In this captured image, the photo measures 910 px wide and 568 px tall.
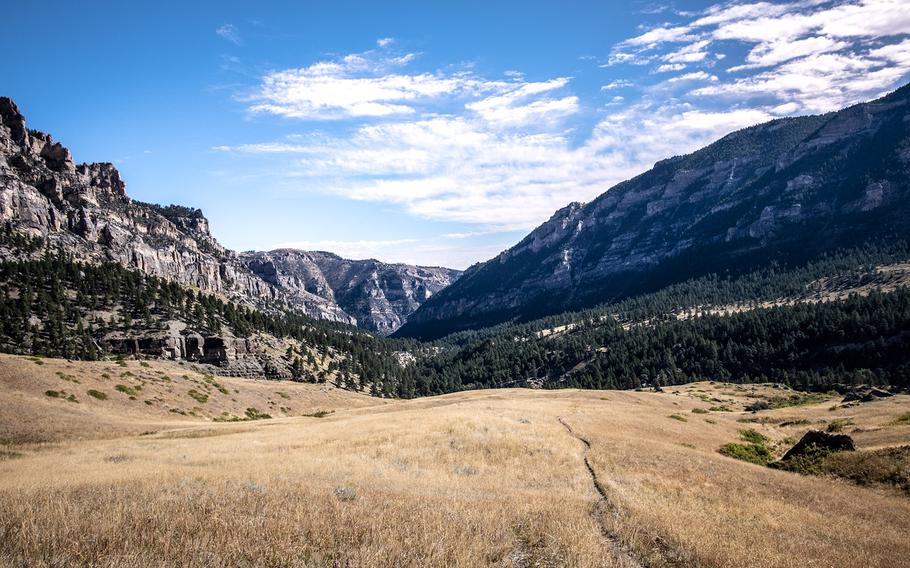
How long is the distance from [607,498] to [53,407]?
46737mm

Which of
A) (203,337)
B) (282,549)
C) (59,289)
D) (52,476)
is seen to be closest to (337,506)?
(282,549)

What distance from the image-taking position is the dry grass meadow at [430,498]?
7164 mm

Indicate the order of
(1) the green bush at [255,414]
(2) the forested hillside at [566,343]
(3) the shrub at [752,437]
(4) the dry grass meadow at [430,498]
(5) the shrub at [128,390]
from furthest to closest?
(2) the forested hillside at [566,343], (1) the green bush at [255,414], (5) the shrub at [128,390], (3) the shrub at [752,437], (4) the dry grass meadow at [430,498]

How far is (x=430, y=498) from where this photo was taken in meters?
11.9

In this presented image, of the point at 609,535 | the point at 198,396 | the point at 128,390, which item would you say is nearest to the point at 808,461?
the point at 609,535

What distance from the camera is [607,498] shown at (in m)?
14.6

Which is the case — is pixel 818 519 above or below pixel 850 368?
above

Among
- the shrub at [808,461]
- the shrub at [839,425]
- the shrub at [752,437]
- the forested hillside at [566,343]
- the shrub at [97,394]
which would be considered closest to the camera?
the shrub at [808,461]

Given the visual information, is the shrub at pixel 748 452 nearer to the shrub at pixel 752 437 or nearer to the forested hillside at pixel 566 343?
the shrub at pixel 752 437

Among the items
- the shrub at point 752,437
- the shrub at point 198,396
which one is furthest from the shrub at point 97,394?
the shrub at point 752,437

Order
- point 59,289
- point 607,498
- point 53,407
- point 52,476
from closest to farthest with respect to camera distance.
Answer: point 607,498, point 52,476, point 53,407, point 59,289

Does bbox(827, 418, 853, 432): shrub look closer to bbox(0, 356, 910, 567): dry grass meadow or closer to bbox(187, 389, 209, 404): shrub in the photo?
bbox(0, 356, 910, 567): dry grass meadow

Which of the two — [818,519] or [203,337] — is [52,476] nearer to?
[818,519]

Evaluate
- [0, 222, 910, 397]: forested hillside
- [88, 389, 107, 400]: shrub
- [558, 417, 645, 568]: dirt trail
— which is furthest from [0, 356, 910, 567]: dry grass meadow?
[0, 222, 910, 397]: forested hillside
